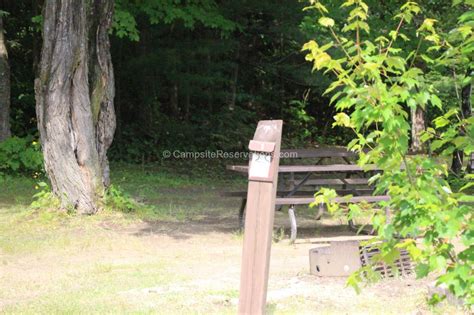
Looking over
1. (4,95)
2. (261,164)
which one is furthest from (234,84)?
(261,164)

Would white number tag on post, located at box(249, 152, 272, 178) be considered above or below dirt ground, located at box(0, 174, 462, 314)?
above

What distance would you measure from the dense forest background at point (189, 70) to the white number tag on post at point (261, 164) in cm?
1164

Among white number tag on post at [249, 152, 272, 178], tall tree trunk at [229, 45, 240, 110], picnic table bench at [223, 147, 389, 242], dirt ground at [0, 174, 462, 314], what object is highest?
tall tree trunk at [229, 45, 240, 110]

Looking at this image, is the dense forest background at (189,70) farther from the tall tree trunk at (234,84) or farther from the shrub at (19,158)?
the shrub at (19,158)

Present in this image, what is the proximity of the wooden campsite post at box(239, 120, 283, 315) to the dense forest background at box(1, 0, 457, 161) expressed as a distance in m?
11.6

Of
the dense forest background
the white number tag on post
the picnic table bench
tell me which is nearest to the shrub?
the dense forest background

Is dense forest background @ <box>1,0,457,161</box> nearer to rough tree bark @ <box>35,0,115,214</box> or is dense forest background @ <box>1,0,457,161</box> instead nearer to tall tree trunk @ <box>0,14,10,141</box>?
tall tree trunk @ <box>0,14,10,141</box>

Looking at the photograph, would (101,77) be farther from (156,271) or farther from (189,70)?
(189,70)

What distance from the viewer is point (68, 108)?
404 inches

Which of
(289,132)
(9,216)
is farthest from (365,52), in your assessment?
(289,132)

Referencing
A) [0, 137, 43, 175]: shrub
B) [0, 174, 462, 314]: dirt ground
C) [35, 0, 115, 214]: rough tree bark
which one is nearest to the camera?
[0, 174, 462, 314]: dirt ground

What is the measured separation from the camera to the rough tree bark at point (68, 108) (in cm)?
1019

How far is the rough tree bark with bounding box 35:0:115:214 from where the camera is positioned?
1019cm

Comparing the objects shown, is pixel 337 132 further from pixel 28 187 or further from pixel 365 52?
pixel 365 52
